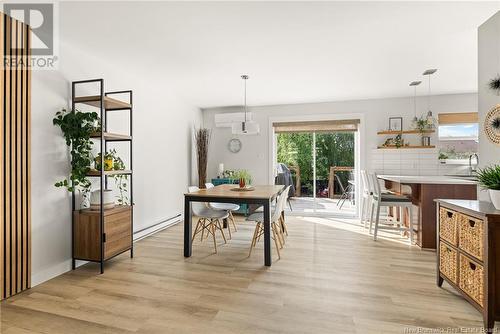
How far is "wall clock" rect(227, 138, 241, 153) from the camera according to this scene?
19.6 feet

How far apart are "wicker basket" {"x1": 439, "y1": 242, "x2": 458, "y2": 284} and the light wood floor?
18 centimetres

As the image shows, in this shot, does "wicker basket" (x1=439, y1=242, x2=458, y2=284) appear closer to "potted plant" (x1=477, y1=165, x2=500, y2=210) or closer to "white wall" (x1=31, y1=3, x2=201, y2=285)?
"potted plant" (x1=477, y1=165, x2=500, y2=210)

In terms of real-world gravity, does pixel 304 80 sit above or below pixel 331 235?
above

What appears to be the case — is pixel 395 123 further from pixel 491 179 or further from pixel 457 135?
pixel 491 179

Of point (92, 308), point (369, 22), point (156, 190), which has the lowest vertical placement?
point (92, 308)

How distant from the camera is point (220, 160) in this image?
241 inches

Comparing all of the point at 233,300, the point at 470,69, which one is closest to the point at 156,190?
the point at 233,300

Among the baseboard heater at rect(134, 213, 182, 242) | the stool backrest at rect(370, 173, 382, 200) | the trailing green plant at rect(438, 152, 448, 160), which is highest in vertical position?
the trailing green plant at rect(438, 152, 448, 160)

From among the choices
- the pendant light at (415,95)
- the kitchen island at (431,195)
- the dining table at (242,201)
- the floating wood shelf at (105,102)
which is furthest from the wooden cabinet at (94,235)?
the pendant light at (415,95)

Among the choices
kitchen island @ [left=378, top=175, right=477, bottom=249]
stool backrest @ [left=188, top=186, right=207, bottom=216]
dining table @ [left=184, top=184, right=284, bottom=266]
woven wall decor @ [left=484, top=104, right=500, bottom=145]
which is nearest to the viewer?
woven wall decor @ [left=484, top=104, right=500, bottom=145]

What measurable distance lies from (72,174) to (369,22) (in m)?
3.27

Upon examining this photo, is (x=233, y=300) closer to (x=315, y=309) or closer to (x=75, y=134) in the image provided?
(x=315, y=309)

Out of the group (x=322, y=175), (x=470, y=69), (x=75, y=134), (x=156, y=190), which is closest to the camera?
(x=75, y=134)

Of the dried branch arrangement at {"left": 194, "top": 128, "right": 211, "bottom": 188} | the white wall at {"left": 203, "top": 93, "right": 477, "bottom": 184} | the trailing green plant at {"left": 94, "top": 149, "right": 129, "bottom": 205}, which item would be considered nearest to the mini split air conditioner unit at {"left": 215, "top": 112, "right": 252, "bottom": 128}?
the white wall at {"left": 203, "top": 93, "right": 477, "bottom": 184}
